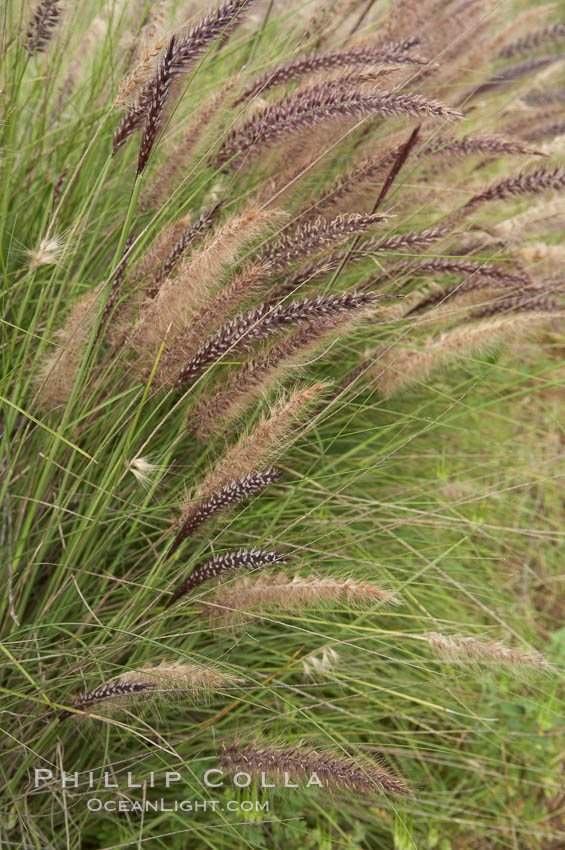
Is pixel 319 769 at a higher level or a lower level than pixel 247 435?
lower

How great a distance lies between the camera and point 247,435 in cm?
144

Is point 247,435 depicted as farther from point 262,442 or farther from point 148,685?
point 148,685

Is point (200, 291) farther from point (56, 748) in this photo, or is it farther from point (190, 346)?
point (56, 748)

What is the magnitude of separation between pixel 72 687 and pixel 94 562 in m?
0.31

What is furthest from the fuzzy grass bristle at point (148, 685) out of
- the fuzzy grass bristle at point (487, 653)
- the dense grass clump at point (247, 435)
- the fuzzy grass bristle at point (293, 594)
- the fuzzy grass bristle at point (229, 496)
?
the fuzzy grass bristle at point (487, 653)

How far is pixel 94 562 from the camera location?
1.68 meters

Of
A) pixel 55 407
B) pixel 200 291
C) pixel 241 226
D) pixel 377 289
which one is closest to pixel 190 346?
pixel 200 291

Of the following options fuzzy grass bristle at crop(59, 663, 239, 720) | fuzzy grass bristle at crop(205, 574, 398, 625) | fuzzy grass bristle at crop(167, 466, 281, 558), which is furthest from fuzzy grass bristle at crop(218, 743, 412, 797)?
fuzzy grass bristle at crop(167, 466, 281, 558)

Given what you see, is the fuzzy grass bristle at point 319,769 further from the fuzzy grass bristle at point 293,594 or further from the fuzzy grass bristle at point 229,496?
the fuzzy grass bristle at point 229,496

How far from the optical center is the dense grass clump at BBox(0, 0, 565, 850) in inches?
51.9

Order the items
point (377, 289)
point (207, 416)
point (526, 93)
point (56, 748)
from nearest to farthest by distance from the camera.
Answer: point (207, 416), point (56, 748), point (377, 289), point (526, 93)

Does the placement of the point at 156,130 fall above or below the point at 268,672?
above

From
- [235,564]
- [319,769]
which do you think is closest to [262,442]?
[235,564]

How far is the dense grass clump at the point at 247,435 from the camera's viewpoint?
4.33 feet
